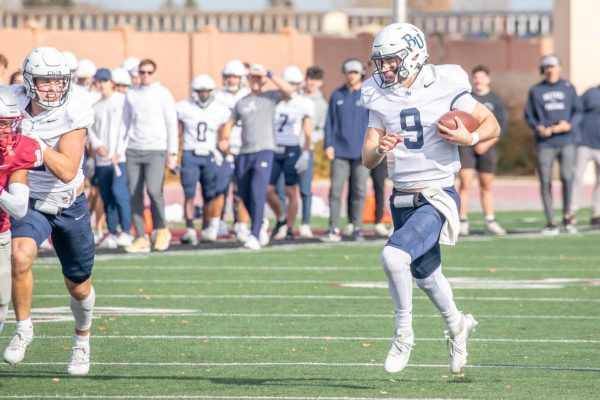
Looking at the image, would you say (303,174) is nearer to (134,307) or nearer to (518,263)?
(518,263)

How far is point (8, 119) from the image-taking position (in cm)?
752

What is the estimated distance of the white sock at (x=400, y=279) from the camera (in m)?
7.70

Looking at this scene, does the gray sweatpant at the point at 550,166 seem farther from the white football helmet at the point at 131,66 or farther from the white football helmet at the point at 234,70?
the white football helmet at the point at 131,66

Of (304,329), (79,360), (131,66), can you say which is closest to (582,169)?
(131,66)

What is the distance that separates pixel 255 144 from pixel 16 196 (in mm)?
8191

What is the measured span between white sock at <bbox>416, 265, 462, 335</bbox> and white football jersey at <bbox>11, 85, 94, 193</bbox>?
1.92 meters

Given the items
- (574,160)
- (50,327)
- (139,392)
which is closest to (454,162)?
(139,392)

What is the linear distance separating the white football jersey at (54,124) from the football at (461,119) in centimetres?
187

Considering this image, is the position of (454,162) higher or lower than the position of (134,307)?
higher

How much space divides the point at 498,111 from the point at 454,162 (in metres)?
8.89

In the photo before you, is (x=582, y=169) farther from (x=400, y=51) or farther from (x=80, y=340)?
(x=80, y=340)

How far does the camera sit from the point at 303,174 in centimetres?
1698

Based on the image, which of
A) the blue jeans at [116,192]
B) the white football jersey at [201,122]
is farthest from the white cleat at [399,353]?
the white football jersey at [201,122]

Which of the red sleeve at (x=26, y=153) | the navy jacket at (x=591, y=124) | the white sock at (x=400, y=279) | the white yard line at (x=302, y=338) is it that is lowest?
the white yard line at (x=302, y=338)
